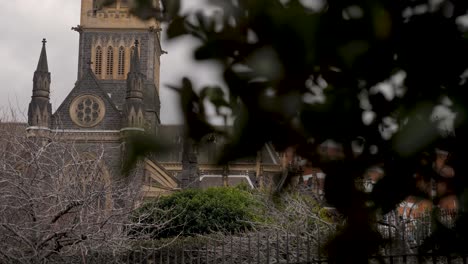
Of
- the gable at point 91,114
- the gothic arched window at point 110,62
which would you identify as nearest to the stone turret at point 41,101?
the gable at point 91,114

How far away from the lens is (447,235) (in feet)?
4.21

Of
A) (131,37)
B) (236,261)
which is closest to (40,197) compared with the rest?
(236,261)

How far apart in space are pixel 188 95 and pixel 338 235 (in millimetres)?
401

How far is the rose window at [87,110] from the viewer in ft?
135

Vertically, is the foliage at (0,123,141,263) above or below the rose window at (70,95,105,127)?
below

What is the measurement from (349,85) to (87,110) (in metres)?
41.5

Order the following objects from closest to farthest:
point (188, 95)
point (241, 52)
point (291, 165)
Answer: point (241, 52)
point (188, 95)
point (291, 165)

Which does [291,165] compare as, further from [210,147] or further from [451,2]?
[451,2]

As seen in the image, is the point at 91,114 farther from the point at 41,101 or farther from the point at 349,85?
the point at 349,85

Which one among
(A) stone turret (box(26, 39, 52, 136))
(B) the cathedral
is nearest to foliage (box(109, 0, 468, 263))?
(B) the cathedral

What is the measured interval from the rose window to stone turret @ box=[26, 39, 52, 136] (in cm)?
206

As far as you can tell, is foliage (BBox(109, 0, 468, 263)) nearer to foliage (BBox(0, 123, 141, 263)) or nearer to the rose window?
foliage (BBox(0, 123, 141, 263))

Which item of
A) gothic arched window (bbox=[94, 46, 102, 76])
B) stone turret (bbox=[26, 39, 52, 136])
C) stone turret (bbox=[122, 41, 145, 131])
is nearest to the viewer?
stone turret (bbox=[26, 39, 52, 136])

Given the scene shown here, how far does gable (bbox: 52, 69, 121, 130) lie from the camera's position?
40969 millimetres
